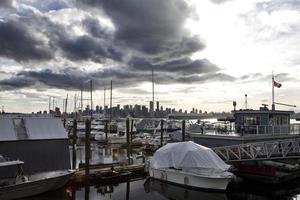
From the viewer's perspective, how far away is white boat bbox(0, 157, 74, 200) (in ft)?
77.6

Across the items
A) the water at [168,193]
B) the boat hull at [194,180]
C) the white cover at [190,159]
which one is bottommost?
the water at [168,193]

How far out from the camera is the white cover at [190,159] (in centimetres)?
2866

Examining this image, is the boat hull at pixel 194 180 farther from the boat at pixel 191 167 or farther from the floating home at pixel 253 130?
the floating home at pixel 253 130

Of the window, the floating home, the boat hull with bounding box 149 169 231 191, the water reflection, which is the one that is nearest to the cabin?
the water reflection

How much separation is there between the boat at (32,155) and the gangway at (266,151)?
1490 cm

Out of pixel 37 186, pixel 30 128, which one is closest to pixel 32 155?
pixel 30 128

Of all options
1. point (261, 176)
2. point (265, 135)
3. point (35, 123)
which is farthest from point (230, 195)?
point (35, 123)

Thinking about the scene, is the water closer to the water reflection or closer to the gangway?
the water reflection

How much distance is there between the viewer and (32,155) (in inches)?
1090

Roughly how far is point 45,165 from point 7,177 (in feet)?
11.3

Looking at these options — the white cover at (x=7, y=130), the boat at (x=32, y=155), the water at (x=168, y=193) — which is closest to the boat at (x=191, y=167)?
the water at (x=168, y=193)

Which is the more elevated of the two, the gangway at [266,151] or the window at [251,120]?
the window at [251,120]

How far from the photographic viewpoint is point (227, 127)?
43.2m

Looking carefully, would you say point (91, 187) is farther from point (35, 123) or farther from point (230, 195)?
point (230, 195)
